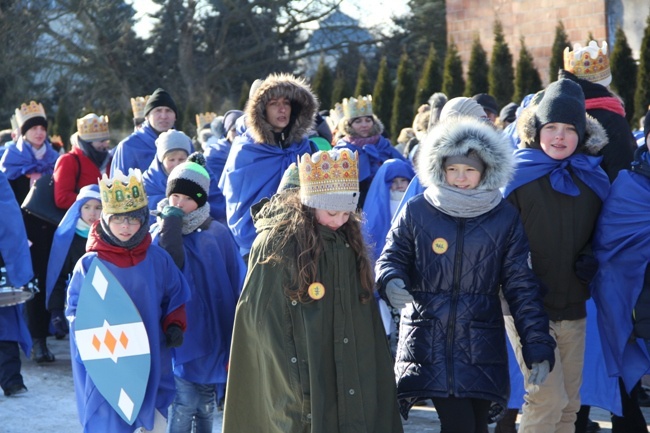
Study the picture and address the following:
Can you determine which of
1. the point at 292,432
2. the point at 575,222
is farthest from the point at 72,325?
the point at 575,222

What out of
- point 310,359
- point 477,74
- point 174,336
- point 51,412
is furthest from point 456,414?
point 477,74

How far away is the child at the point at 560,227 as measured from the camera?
5.66 meters

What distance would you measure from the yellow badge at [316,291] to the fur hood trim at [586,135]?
67.1 inches

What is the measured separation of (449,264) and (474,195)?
1.03 feet

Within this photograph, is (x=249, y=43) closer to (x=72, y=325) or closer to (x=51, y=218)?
(x=51, y=218)

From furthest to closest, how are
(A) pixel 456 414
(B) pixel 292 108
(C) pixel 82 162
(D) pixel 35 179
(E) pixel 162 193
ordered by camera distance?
(D) pixel 35 179, (C) pixel 82 162, (E) pixel 162 193, (B) pixel 292 108, (A) pixel 456 414

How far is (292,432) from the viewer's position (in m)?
4.62

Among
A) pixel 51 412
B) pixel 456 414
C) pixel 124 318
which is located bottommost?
pixel 51 412

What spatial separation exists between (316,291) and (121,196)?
5.05 feet

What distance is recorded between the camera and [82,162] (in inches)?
382

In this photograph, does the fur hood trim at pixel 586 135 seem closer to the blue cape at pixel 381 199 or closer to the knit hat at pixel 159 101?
the blue cape at pixel 381 199

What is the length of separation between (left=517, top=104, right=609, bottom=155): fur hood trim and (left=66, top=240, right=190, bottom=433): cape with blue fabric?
6.12ft

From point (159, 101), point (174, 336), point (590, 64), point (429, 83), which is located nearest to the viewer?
point (174, 336)

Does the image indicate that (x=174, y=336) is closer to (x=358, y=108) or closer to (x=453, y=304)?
(x=453, y=304)
